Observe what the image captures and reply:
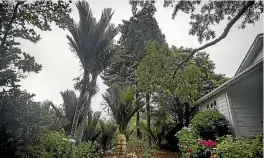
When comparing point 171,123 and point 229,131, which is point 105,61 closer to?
point 229,131

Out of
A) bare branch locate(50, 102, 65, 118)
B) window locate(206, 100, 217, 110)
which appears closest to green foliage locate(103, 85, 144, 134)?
bare branch locate(50, 102, 65, 118)

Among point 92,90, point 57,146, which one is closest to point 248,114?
point 92,90

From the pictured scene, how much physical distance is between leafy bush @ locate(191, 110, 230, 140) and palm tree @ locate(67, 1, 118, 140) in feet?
14.8

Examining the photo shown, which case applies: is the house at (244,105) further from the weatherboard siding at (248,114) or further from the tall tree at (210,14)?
the tall tree at (210,14)

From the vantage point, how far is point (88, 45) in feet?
20.1

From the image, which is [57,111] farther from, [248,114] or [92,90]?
[248,114]

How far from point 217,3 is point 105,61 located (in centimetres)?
370

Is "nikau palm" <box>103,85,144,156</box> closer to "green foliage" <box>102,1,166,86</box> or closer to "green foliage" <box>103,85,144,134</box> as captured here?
"green foliage" <box>103,85,144,134</box>

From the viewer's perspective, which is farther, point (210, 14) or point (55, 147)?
point (210, 14)

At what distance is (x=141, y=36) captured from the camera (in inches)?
523

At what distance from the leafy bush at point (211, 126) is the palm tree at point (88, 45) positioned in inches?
178

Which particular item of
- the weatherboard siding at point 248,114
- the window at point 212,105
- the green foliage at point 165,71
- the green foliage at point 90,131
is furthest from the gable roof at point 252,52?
the green foliage at point 90,131

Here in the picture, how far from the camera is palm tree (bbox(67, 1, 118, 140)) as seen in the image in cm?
612

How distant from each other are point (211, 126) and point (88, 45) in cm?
557
